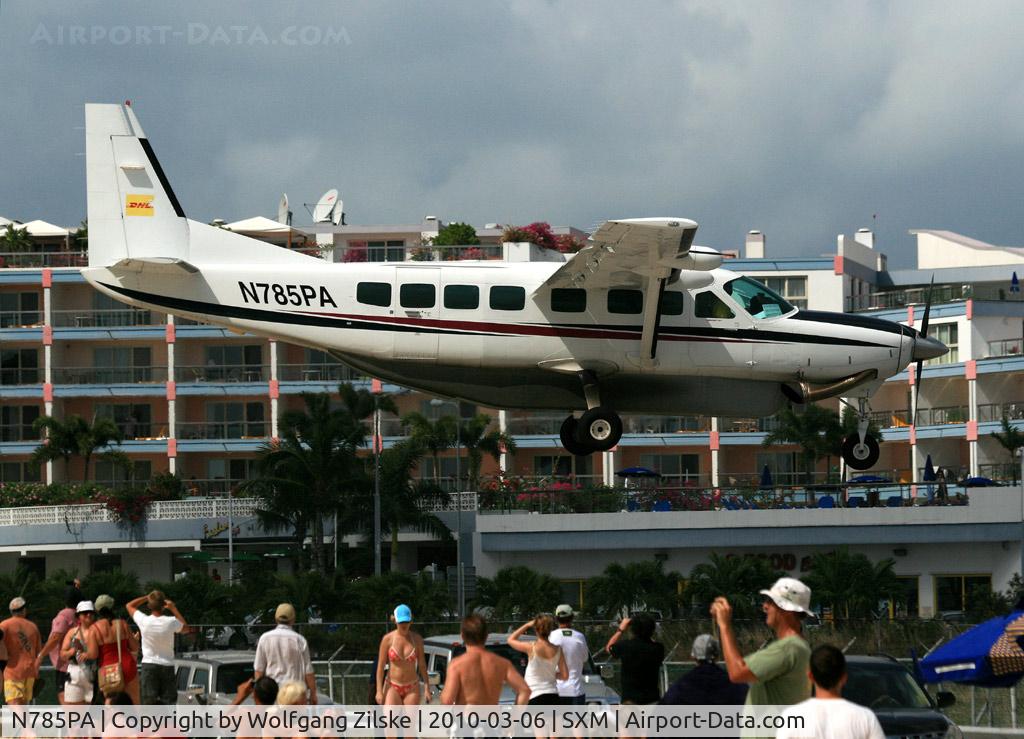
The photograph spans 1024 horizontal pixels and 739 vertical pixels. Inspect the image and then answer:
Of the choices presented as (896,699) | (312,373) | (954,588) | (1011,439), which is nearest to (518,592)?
(954,588)

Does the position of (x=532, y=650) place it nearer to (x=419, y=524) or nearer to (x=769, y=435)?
(x=419, y=524)

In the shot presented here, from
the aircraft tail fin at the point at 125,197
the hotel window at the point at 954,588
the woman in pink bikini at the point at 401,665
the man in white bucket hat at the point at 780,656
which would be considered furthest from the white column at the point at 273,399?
the man in white bucket hat at the point at 780,656

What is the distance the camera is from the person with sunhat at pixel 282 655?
1541cm

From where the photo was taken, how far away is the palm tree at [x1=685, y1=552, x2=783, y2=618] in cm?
4916

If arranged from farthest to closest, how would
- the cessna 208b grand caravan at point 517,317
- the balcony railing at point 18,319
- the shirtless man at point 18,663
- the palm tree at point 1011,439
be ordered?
the balcony railing at point 18,319 → the palm tree at point 1011,439 → the cessna 208b grand caravan at point 517,317 → the shirtless man at point 18,663

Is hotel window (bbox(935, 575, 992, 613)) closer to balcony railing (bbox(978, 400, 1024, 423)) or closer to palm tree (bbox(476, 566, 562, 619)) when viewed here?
palm tree (bbox(476, 566, 562, 619))

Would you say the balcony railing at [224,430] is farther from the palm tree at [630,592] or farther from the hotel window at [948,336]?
the palm tree at [630,592]

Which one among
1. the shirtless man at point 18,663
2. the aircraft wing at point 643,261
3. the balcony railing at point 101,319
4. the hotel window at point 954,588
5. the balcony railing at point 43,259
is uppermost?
the balcony railing at point 43,259

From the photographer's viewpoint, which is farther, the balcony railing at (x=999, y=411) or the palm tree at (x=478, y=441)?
the balcony railing at (x=999, y=411)

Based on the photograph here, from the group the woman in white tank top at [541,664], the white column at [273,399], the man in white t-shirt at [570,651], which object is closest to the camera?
the woman in white tank top at [541,664]

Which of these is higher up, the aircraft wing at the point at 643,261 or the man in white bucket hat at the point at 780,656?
the aircraft wing at the point at 643,261

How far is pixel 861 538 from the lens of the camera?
55969mm

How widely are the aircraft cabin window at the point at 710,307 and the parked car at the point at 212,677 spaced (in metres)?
11.7

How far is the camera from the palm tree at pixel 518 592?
1860 inches
